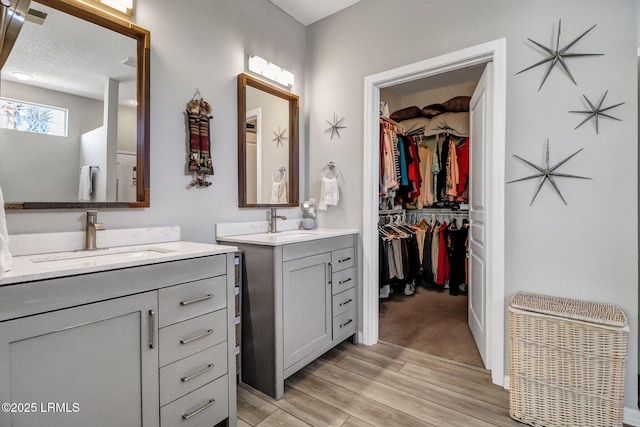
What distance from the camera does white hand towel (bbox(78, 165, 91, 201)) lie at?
1.56 m

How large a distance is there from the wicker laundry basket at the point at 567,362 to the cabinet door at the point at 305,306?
1095 millimetres

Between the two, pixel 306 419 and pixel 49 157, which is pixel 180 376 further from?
pixel 49 157

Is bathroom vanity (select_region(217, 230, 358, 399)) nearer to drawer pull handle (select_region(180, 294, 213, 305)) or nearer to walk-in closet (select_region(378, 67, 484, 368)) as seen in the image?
drawer pull handle (select_region(180, 294, 213, 305))

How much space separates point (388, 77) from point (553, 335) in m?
1.91

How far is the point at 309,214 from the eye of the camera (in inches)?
111

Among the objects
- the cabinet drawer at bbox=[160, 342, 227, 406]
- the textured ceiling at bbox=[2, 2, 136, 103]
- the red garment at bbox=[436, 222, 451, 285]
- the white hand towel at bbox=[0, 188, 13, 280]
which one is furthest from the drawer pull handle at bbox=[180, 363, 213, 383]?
the red garment at bbox=[436, 222, 451, 285]

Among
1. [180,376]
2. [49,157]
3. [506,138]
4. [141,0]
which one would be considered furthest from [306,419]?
[141,0]

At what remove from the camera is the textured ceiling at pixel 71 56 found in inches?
56.3

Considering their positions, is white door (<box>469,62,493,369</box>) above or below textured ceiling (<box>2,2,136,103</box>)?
below

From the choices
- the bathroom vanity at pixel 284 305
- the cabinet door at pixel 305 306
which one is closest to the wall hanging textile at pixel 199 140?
the bathroom vanity at pixel 284 305

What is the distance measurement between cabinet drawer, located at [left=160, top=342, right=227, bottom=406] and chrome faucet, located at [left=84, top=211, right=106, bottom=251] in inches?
28.5

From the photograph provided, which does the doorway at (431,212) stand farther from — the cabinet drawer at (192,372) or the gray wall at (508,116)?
the cabinet drawer at (192,372)

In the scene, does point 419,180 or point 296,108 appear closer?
point 296,108

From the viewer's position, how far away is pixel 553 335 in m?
1.53
